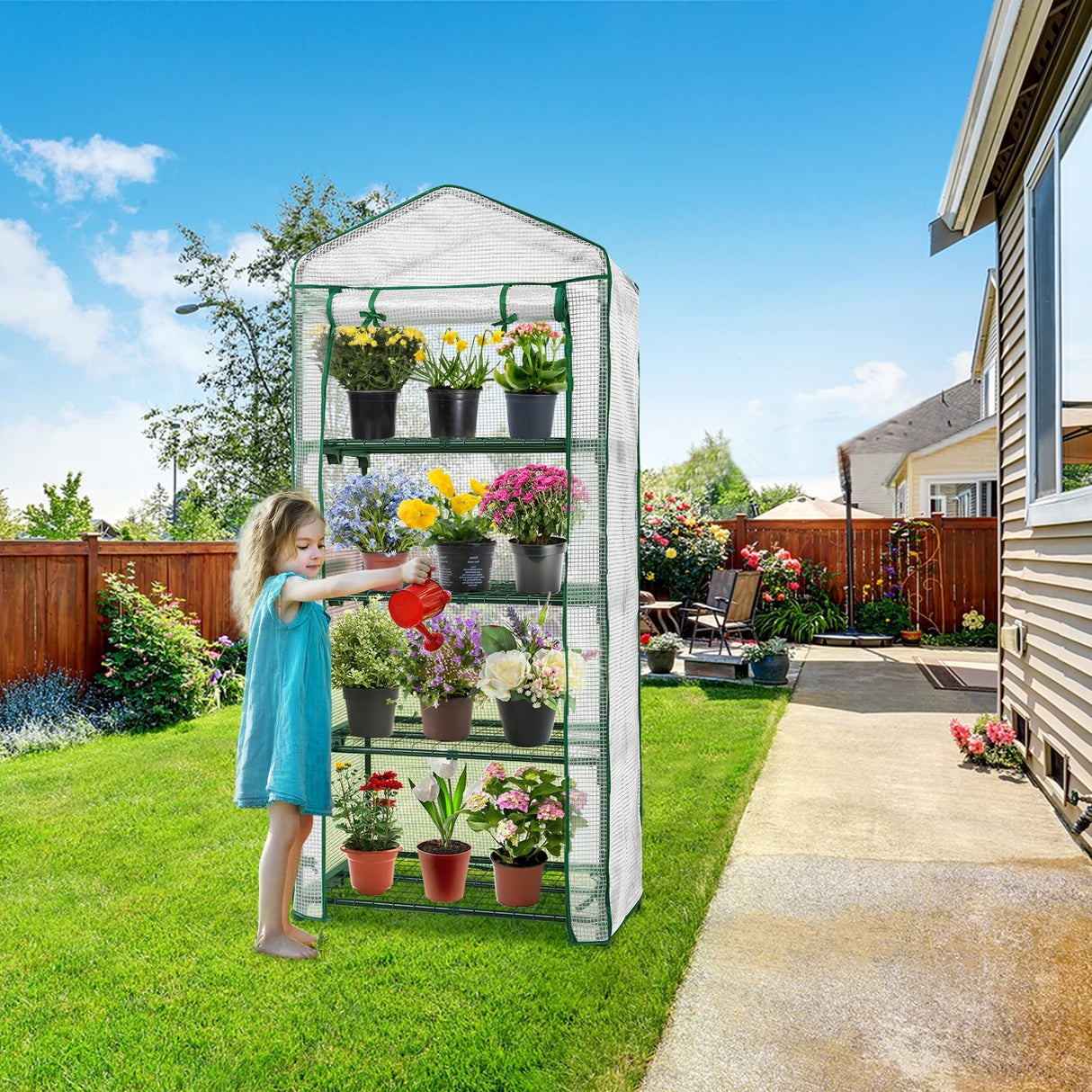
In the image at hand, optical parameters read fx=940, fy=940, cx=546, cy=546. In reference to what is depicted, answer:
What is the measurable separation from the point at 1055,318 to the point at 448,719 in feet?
10.6

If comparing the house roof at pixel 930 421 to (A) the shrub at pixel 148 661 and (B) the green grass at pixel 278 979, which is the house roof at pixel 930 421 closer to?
(A) the shrub at pixel 148 661

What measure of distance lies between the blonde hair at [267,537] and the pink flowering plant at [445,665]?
0.57 metres

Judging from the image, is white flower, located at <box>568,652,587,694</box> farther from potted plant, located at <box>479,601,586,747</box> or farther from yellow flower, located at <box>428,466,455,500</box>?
yellow flower, located at <box>428,466,455,500</box>

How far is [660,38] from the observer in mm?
9188

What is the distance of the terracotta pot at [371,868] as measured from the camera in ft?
10.8

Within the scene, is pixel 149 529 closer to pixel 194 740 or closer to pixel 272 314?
pixel 272 314

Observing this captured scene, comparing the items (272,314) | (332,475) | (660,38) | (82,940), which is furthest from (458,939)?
(272,314)

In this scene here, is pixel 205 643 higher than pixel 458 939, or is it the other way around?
pixel 205 643

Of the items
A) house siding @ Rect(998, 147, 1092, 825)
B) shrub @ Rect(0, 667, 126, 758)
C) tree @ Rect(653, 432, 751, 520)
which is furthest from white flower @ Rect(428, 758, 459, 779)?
tree @ Rect(653, 432, 751, 520)

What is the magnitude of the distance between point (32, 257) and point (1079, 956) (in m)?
30.8

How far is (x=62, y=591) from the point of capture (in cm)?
675

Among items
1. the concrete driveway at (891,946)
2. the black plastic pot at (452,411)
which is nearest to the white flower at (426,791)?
the concrete driveway at (891,946)

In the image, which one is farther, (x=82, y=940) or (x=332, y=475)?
(x=332, y=475)

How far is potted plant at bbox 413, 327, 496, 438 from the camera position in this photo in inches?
127
